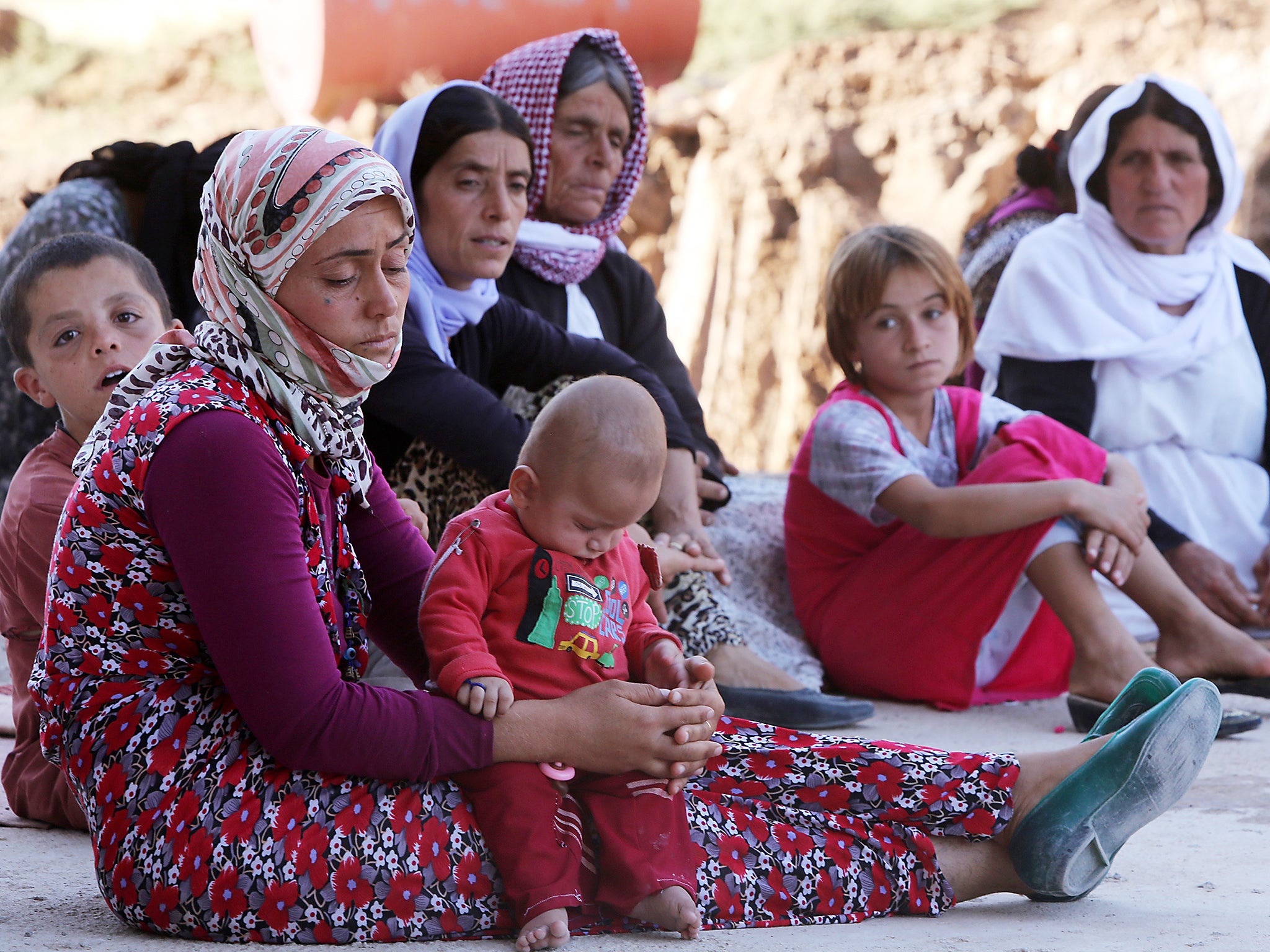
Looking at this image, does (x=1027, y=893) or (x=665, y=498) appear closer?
(x=1027, y=893)

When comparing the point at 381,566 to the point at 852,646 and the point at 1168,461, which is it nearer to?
the point at 852,646

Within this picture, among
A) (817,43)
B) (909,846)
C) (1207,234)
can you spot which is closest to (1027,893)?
(909,846)

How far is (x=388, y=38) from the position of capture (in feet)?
36.7

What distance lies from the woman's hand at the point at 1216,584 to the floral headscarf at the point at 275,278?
350cm

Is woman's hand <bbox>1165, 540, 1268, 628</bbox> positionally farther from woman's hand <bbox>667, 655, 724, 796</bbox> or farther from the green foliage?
the green foliage

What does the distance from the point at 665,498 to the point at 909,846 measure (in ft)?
5.91

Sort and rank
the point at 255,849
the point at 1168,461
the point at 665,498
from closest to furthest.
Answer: the point at 255,849 < the point at 665,498 < the point at 1168,461

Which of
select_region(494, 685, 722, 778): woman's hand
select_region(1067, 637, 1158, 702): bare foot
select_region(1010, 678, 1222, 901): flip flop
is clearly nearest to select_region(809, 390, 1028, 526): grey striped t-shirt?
select_region(1067, 637, 1158, 702): bare foot

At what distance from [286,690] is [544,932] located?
499 millimetres

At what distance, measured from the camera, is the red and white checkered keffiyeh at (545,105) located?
4344 millimetres

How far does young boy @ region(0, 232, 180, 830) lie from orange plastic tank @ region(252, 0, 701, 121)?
29.1ft

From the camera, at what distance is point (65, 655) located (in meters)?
1.95

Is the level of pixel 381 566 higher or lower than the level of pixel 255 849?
higher

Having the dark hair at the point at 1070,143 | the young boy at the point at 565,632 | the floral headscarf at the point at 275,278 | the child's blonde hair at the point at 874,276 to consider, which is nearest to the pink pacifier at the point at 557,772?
the young boy at the point at 565,632
